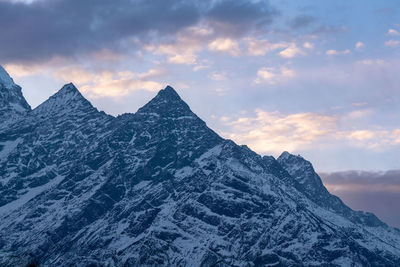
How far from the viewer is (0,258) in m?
140

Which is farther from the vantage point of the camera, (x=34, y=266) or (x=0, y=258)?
(x=0, y=258)

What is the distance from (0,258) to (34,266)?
43.8 meters

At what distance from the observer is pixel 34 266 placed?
99.4m
